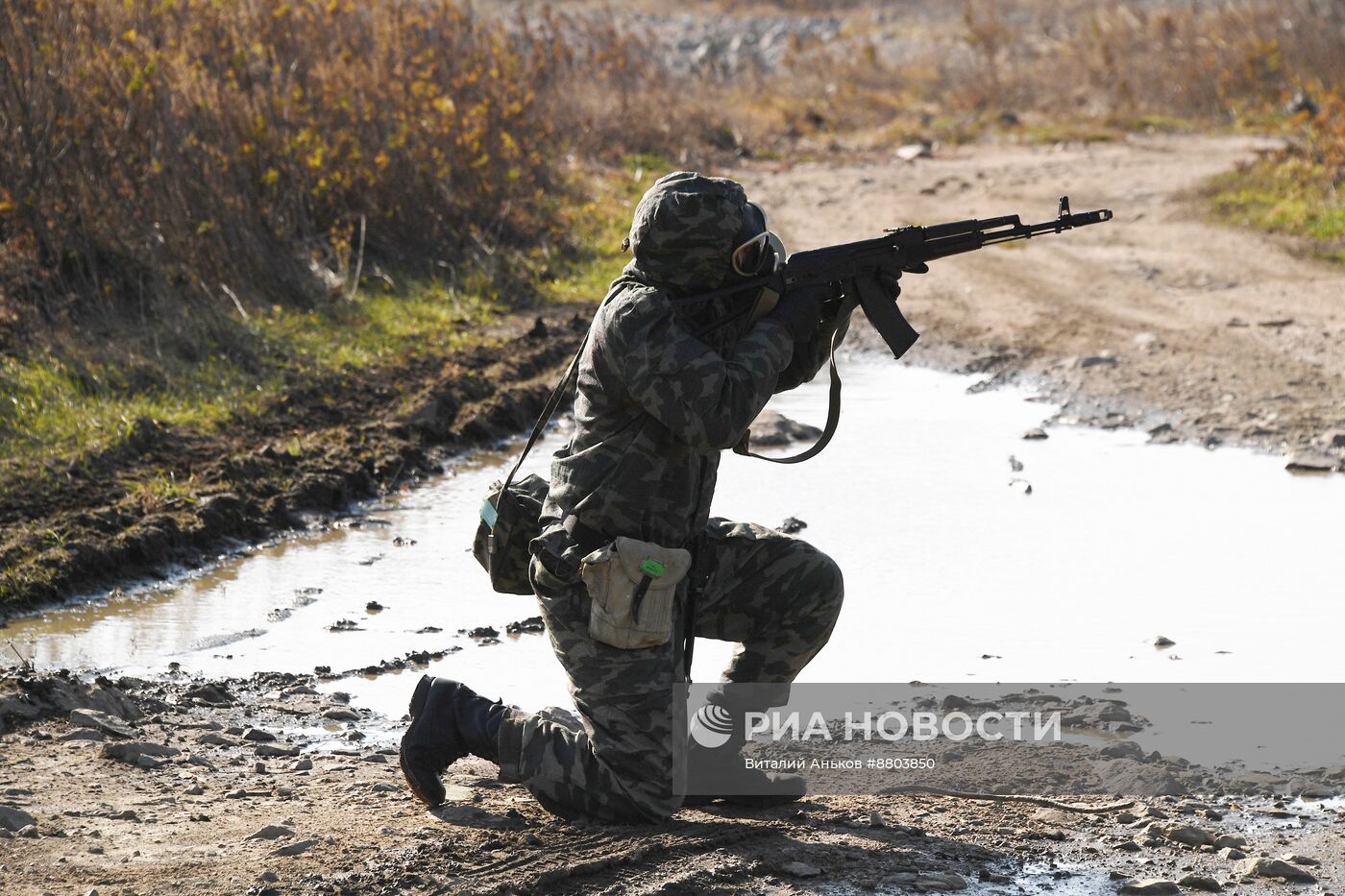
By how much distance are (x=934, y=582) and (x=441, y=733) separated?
2.37m

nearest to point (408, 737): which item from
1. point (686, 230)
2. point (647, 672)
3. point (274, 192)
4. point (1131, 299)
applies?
point (647, 672)

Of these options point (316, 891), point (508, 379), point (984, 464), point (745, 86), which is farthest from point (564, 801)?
point (745, 86)

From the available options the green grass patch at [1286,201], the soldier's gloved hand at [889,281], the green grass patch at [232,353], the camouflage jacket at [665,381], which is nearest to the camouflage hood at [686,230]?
the camouflage jacket at [665,381]

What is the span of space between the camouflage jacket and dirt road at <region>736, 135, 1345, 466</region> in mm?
4134

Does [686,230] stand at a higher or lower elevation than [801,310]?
higher

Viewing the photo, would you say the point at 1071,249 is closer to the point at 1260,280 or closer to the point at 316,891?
the point at 1260,280

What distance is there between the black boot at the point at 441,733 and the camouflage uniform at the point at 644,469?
0.06 metres

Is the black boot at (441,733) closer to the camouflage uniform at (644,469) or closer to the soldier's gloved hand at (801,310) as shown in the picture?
Result: the camouflage uniform at (644,469)

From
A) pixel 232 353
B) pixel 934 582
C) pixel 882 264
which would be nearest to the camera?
pixel 882 264

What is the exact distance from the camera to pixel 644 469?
340 cm

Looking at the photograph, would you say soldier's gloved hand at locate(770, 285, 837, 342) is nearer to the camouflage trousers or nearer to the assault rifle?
the assault rifle

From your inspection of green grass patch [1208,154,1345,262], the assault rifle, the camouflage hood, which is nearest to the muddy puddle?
the assault rifle

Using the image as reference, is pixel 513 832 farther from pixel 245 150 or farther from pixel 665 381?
pixel 245 150

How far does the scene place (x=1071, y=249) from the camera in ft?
36.5
